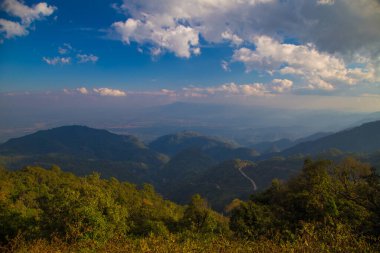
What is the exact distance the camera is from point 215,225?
44656 mm

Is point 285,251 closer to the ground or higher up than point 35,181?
higher up

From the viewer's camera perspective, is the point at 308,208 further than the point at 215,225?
No

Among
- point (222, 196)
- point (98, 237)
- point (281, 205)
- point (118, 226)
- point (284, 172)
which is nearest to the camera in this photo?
point (98, 237)

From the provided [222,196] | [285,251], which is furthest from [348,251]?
[222,196]

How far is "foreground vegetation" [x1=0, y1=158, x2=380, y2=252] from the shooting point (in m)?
11.0

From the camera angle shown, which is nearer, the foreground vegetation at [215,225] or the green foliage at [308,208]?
the foreground vegetation at [215,225]

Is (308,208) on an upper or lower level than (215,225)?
upper

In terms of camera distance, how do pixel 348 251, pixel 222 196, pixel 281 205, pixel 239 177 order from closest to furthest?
1. pixel 348 251
2. pixel 281 205
3. pixel 222 196
4. pixel 239 177

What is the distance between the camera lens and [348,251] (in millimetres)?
9227

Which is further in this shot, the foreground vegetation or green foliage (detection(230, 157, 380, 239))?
green foliage (detection(230, 157, 380, 239))

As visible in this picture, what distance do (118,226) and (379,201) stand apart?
81.3ft

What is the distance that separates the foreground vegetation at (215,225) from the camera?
11.0 metres

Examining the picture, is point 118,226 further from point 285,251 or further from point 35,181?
point 35,181

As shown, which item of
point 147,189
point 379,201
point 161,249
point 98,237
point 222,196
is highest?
point 161,249
